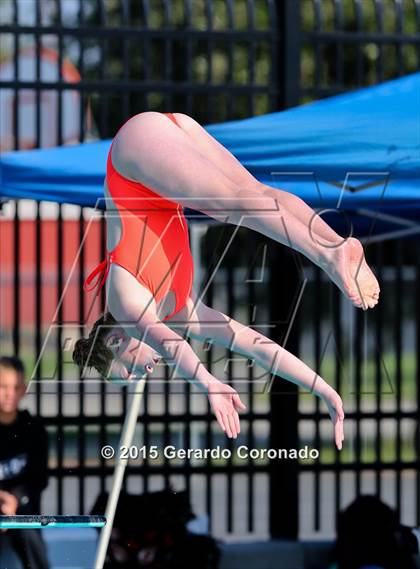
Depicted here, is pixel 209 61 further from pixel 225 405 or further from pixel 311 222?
pixel 225 405

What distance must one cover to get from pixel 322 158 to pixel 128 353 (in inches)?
39.3

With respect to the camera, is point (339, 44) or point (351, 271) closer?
point (351, 271)

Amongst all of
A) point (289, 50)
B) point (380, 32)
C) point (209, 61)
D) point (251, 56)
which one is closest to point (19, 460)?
point (209, 61)

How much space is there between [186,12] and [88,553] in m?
2.45

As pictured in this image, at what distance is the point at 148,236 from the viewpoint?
3838 mm

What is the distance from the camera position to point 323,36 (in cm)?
577

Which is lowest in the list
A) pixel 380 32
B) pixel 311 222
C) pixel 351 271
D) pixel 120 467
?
pixel 120 467

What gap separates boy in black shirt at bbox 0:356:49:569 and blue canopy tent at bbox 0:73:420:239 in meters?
0.73

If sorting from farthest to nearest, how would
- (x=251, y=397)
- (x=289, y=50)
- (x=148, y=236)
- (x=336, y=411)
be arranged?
(x=289, y=50), (x=251, y=397), (x=336, y=411), (x=148, y=236)

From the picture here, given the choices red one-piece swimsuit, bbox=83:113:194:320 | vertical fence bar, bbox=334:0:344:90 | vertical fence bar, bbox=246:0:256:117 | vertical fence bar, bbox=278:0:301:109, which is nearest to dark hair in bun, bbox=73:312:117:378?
red one-piece swimsuit, bbox=83:113:194:320

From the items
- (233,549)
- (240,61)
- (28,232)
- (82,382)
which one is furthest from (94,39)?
(240,61)

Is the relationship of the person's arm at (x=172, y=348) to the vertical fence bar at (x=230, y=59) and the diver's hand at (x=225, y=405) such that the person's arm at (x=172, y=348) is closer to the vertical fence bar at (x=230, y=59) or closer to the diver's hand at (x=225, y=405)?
the diver's hand at (x=225, y=405)

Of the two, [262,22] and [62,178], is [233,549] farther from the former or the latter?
[262,22]

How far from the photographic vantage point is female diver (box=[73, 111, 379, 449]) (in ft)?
12.3
